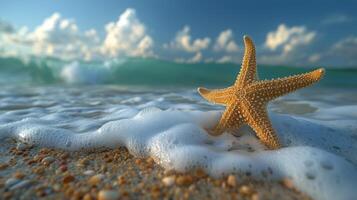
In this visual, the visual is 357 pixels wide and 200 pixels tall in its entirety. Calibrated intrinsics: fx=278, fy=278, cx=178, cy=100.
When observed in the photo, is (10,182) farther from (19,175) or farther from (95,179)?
(95,179)

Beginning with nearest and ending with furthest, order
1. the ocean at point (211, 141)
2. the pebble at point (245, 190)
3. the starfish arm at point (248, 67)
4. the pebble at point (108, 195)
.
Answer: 1. the pebble at point (108, 195)
2. the pebble at point (245, 190)
3. the ocean at point (211, 141)
4. the starfish arm at point (248, 67)

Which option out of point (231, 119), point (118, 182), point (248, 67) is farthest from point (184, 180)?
point (248, 67)

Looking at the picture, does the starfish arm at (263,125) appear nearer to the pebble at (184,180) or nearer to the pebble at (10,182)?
the pebble at (184,180)

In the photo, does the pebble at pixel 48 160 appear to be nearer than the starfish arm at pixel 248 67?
Yes

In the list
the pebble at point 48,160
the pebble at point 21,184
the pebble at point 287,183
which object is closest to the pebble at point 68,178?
the pebble at point 21,184

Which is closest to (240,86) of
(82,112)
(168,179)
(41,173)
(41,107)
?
(168,179)

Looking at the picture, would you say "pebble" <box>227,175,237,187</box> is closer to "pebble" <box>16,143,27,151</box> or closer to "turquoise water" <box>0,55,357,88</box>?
"pebble" <box>16,143,27,151</box>
